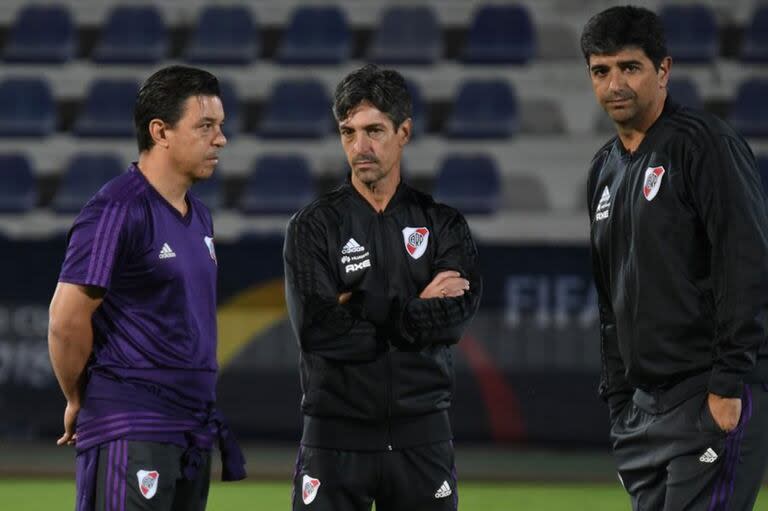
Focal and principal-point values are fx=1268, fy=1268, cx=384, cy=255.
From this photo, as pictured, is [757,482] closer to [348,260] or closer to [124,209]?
[348,260]

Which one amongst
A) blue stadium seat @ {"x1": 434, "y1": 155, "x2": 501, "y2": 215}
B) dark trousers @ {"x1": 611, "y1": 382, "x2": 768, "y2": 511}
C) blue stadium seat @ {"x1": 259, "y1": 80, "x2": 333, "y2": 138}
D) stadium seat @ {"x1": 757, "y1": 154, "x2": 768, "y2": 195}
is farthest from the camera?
blue stadium seat @ {"x1": 259, "y1": 80, "x2": 333, "y2": 138}

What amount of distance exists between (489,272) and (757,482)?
8.67 m

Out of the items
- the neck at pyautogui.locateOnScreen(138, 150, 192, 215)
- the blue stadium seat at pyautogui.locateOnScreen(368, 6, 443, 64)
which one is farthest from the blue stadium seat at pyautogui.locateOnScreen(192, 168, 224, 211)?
the neck at pyautogui.locateOnScreen(138, 150, 192, 215)

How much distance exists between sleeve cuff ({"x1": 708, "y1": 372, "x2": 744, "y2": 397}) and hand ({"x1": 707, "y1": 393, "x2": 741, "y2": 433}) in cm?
2

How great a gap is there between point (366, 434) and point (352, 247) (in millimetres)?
684

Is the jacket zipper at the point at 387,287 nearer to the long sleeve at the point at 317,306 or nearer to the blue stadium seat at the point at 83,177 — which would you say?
the long sleeve at the point at 317,306

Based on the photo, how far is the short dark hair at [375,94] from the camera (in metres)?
4.58

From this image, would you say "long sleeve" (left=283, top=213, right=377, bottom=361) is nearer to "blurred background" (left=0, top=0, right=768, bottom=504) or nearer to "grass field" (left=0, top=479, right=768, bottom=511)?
"grass field" (left=0, top=479, right=768, bottom=511)

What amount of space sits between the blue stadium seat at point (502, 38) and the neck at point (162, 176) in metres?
13.9

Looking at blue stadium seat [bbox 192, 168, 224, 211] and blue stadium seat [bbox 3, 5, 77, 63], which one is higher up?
blue stadium seat [bbox 3, 5, 77, 63]

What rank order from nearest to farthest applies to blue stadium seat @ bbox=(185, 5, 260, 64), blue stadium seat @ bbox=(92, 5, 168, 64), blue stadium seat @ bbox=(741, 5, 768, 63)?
1. blue stadium seat @ bbox=(741, 5, 768, 63)
2. blue stadium seat @ bbox=(185, 5, 260, 64)
3. blue stadium seat @ bbox=(92, 5, 168, 64)

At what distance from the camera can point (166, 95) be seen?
4.64 metres

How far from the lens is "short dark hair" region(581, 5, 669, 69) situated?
4391 millimetres

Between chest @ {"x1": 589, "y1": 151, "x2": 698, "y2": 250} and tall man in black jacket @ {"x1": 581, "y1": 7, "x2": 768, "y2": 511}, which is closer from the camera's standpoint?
tall man in black jacket @ {"x1": 581, "y1": 7, "x2": 768, "y2": 511}
